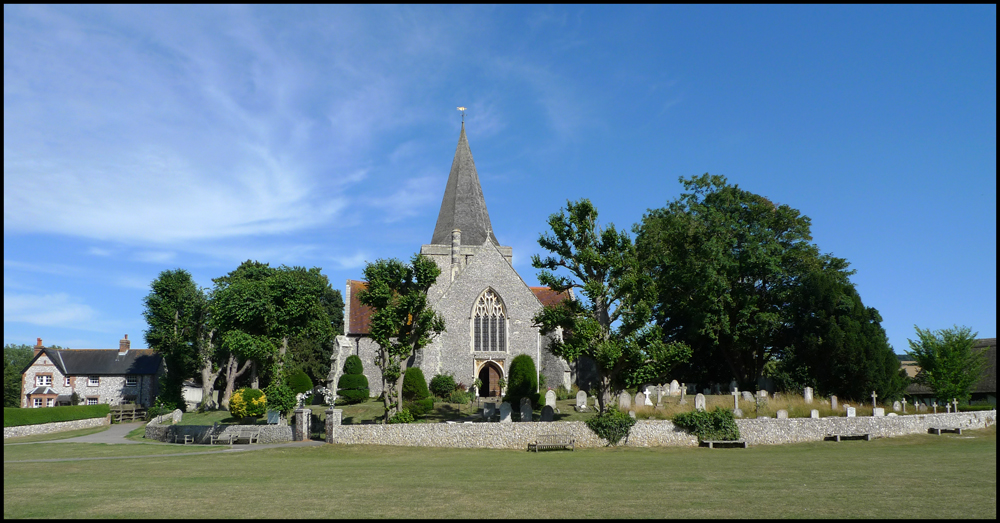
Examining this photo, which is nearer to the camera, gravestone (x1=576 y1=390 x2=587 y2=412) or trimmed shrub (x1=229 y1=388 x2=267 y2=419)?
trimmed shrub (x1=229 y1=388 x2=267 y2=419)

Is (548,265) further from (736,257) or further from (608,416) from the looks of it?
(736,257)

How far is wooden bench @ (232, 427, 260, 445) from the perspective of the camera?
26938 mm

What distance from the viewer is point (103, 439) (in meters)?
31.6

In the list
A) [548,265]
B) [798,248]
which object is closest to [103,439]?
[548,265]

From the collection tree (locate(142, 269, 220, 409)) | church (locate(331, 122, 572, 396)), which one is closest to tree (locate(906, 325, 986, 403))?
church (locate(331, 122, 572, 396))

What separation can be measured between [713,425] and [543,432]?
6476 mm

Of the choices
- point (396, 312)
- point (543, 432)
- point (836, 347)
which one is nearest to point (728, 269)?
point (836, 347)

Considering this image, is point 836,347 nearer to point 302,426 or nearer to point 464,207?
point 302,426

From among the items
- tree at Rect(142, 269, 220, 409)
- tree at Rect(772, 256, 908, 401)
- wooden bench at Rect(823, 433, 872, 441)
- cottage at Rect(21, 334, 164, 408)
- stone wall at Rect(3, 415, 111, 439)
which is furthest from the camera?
cottage at Rect(21, 334, 164, 408)

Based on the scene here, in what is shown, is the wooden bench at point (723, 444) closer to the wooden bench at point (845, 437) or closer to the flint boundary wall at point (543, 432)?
the flint boundary wall at point (543, 432)

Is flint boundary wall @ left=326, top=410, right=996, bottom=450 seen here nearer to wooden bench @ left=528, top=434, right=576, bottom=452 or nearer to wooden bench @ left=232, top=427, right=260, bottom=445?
wooden bench @ left=528, top=434, right=576, bottom=452

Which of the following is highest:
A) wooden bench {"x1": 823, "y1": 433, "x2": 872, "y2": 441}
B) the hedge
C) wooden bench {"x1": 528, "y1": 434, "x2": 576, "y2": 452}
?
wooden bench {"x1": 528, "y1": 434, "x2": 576, "y2": 452}

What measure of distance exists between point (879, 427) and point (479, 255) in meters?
26.0

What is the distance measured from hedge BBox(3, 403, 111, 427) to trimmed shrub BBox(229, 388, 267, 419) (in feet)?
45.0
